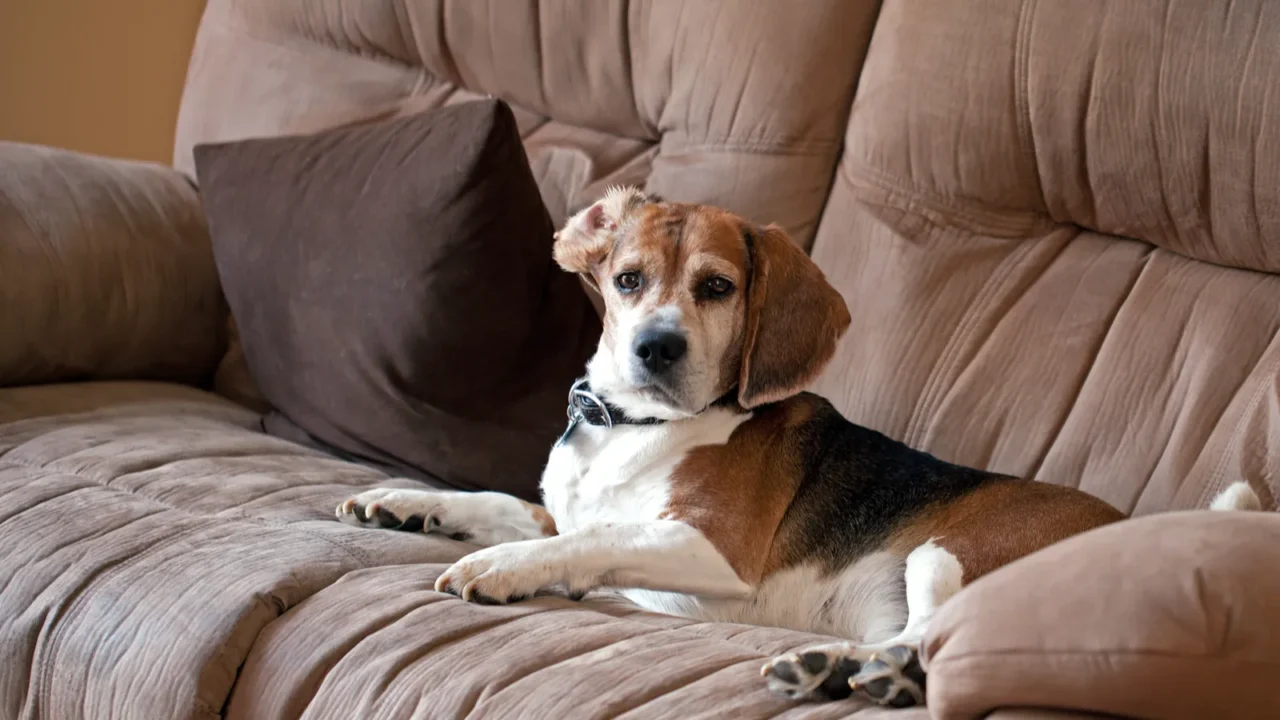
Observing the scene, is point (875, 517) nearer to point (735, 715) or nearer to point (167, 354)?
point (735, 715)

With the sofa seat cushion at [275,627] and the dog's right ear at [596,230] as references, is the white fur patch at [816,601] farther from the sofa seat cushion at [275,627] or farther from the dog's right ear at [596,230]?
the dog's right ear at [596,230]

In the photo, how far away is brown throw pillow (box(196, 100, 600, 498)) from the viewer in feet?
7.86

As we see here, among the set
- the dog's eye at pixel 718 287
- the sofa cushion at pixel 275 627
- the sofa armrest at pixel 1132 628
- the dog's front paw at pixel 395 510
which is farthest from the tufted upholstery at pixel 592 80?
the sofa armrest at pixel 1132 628

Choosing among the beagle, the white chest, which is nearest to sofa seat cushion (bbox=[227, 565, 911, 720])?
the beagle

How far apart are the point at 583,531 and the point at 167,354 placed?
1487mm

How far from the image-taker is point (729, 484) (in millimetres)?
1998

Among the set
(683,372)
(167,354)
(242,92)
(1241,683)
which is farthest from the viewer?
(242,92)

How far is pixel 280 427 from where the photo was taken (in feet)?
8.74

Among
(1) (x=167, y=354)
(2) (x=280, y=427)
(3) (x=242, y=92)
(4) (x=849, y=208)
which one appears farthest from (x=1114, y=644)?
(3) (x=242, y=92)

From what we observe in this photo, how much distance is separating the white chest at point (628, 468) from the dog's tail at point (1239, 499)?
0.76 meters

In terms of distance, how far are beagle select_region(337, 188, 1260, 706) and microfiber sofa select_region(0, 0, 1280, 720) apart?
110mm

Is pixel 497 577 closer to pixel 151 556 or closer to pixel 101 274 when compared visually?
pixel 151 556

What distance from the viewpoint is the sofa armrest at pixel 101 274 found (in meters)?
2.55

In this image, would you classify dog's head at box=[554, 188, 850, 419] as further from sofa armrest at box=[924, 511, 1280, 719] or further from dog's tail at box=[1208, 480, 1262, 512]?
sofa armrest at box=[924, 511, 1280, 719]
